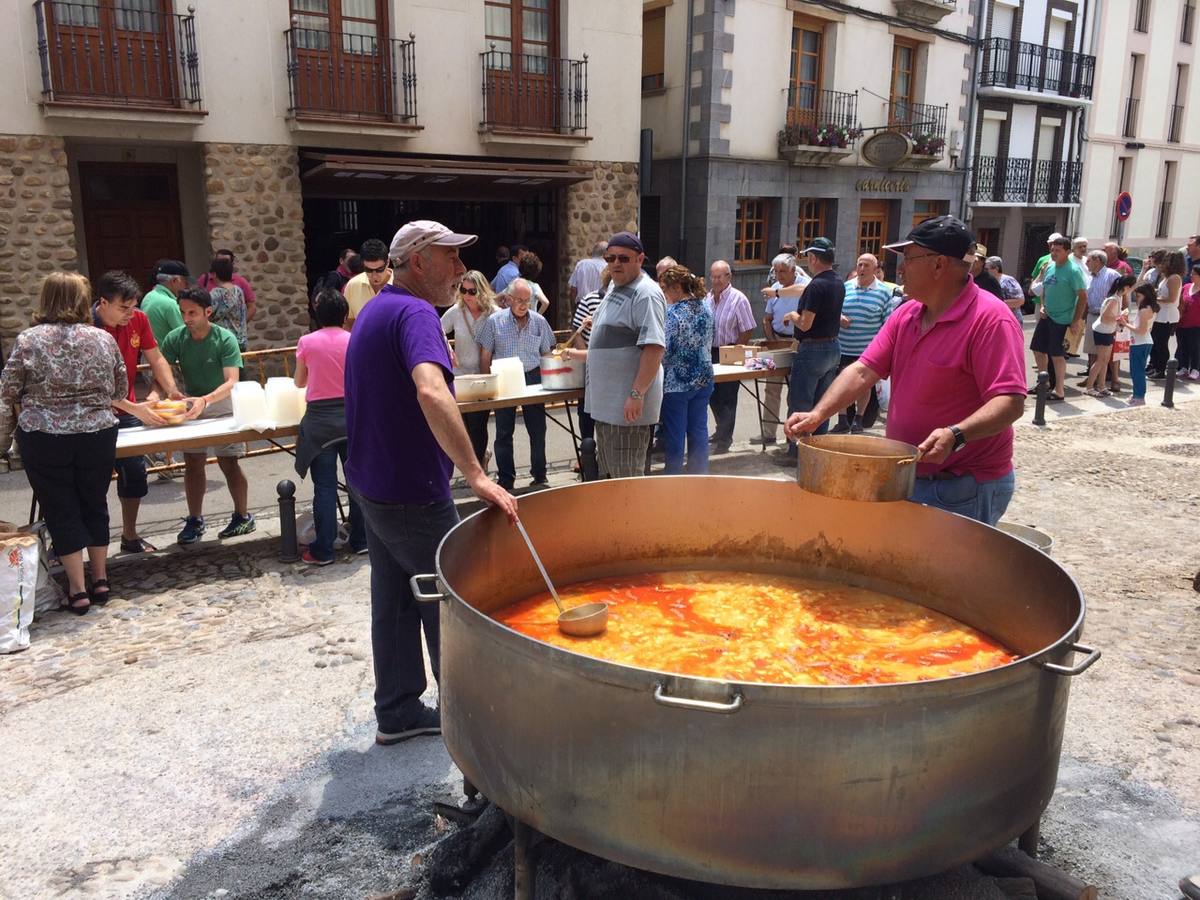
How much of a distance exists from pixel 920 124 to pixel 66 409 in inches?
817

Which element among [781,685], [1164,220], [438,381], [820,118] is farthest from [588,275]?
[1164,220]

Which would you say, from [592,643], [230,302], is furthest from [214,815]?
[230,302]

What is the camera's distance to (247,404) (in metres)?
6.17

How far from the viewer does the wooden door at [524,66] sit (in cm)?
1532

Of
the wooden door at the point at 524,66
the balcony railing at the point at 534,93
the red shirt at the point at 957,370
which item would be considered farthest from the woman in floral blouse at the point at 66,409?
the wooden door at the point at 524,66

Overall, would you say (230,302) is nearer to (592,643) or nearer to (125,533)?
(125,533)

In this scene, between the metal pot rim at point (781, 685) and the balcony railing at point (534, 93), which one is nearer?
the metal pot rim at point (781, 685)

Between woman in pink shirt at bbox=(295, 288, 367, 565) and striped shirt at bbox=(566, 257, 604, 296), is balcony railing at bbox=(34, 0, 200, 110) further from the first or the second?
woman in pink shirt at bbox=(295, 288, 367, 565)

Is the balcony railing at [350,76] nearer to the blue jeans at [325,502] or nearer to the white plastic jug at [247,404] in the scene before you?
the white plastic jug at [247,404]

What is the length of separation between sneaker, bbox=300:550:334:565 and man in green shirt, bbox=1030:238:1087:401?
9.48m

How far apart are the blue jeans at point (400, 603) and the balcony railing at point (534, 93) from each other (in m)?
12.5

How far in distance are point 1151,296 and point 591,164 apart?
8.74 meters

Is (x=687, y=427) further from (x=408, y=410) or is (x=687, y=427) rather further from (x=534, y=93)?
(x=534, y=93)

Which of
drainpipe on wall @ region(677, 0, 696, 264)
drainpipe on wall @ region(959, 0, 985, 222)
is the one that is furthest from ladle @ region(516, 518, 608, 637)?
drainpipe on wall @ region(959, 0, 985, 222)
